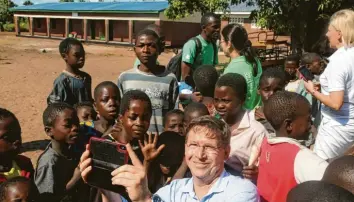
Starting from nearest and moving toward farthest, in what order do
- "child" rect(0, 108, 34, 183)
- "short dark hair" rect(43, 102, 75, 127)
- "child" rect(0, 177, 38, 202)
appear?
"child" rect(0, 177, 38, 202)
"child" rect(0, 108, 34, 183)
"short dark hair" rect(43, 102, 75, 127)

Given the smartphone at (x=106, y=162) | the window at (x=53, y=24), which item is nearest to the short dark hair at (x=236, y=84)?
the smartphone at (x=106, y=162)

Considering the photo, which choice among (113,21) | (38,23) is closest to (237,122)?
(113,21)

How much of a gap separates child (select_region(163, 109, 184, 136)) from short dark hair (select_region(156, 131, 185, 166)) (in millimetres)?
319

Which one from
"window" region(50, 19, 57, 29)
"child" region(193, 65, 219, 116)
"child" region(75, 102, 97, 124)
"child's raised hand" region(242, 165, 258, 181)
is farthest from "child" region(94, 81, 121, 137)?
"window" region(50, 19, 57, 29)

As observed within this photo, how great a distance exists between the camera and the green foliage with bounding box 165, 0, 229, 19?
10922mm

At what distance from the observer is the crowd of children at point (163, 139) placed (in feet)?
6.40

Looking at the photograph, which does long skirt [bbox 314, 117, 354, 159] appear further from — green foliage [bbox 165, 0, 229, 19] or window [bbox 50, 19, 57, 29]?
window [bbox 50, 19, 57, 29]

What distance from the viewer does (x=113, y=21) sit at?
104 feet

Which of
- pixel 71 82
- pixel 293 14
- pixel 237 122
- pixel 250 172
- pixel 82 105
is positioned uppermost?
pixel 293 14

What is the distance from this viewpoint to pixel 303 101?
93.5 inches

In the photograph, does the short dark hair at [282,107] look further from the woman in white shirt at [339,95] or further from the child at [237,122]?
the woman in white shirt at [339,95]

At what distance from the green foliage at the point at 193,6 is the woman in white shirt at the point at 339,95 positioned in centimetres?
804

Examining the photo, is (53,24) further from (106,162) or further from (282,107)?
(106,162)

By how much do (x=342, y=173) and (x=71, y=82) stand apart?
2928mm
